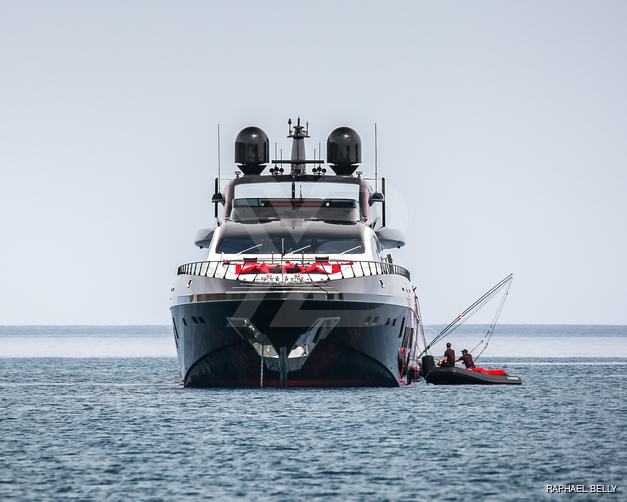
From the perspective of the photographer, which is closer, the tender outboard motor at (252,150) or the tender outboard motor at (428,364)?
the tender outboard motor at (252,150)

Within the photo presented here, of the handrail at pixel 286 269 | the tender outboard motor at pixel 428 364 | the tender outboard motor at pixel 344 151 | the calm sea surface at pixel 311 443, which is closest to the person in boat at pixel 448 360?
the tender outboard motor at pixel 428 364

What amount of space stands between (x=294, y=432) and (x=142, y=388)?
808 inches

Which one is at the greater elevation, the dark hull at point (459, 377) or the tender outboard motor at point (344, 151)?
the tender outboard motor at point (344, 151)

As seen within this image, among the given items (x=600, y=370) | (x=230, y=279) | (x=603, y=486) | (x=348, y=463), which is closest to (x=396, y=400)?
(x=230, y=279)

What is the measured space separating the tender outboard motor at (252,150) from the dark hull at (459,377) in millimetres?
11601

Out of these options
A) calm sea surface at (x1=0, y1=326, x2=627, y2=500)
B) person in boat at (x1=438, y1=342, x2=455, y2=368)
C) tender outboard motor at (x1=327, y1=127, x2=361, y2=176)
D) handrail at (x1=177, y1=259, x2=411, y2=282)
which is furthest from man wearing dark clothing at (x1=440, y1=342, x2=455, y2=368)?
handrail at (x1=177, y1=259, x2=411, y2=282)

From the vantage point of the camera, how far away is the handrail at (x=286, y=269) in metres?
43.3

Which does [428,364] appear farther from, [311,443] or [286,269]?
[311,443]

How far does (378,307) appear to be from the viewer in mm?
44000

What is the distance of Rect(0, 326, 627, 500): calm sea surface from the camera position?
27.2 meters

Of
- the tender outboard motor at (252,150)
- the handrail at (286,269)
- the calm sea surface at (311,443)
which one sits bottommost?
the calm sea surface at (311,443)

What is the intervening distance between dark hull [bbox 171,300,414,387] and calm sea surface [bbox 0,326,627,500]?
861 mm

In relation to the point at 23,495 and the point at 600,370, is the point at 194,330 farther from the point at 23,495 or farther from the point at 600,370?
the point at 600,370

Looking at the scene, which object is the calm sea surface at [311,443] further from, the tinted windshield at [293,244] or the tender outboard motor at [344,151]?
the tender outboard motor at [344,151]
